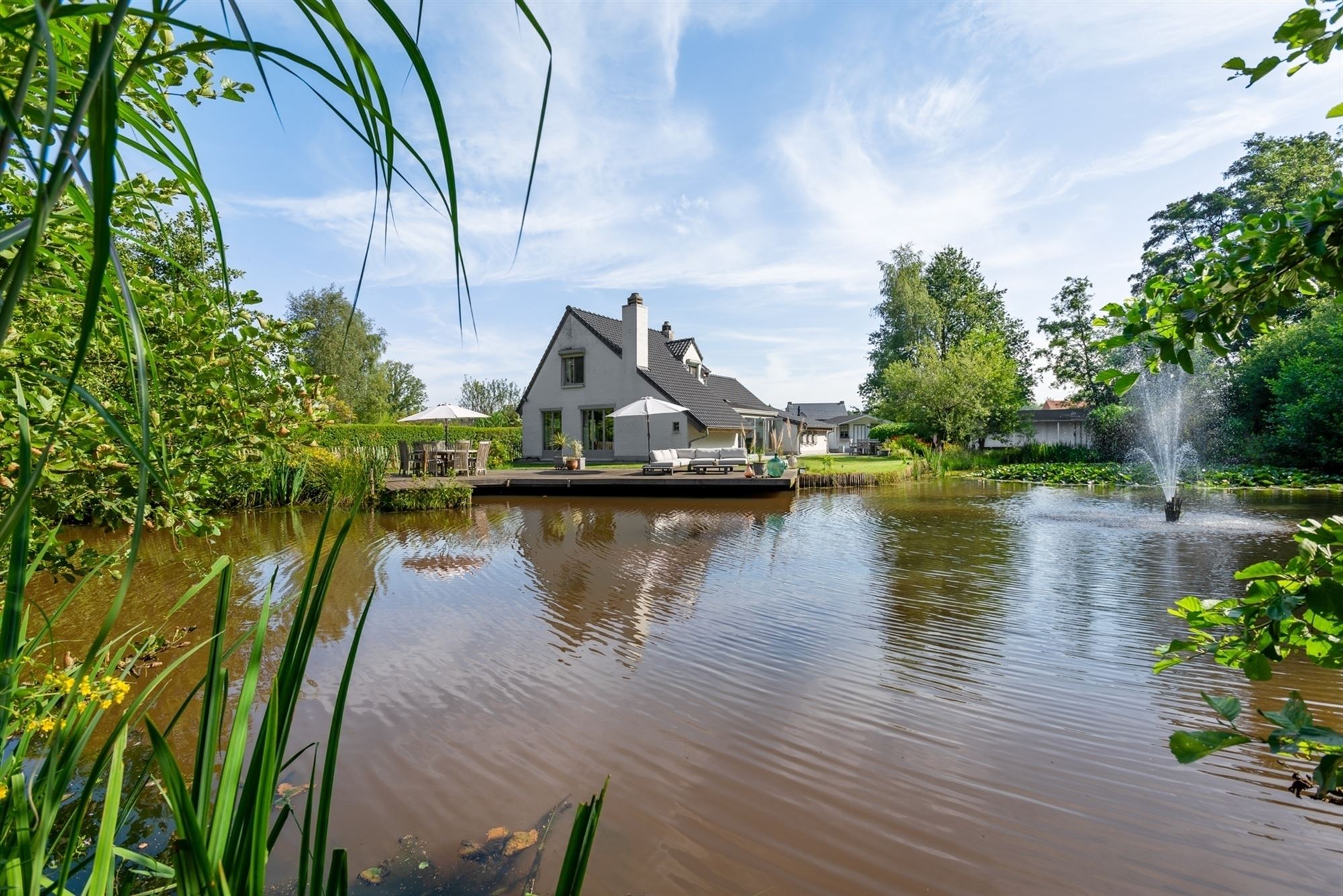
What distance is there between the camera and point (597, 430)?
24.6m

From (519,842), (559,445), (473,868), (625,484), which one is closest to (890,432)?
(559,445)

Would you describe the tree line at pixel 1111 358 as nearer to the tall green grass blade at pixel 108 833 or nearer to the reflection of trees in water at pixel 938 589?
the reflection of trees in water at pixel 938 589

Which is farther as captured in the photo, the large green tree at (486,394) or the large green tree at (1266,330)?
the large green tree at (486,394)

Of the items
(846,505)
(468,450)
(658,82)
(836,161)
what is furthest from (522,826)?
(468,450)

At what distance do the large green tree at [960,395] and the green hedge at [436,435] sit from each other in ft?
57.6

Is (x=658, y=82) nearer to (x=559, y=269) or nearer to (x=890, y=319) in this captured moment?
(x=559, y=269)

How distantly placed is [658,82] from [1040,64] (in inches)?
159

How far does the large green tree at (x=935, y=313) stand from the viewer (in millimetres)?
37094

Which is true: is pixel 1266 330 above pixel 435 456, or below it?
above

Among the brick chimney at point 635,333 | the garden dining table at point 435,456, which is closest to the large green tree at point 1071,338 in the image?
the brick chimney at point 635,333

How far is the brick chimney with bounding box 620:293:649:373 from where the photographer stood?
76.0 ft

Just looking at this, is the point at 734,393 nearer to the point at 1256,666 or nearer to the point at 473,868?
the point at 473,868

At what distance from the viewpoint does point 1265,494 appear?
51.5 feet

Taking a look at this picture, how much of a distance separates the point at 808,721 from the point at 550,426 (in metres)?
22.7
